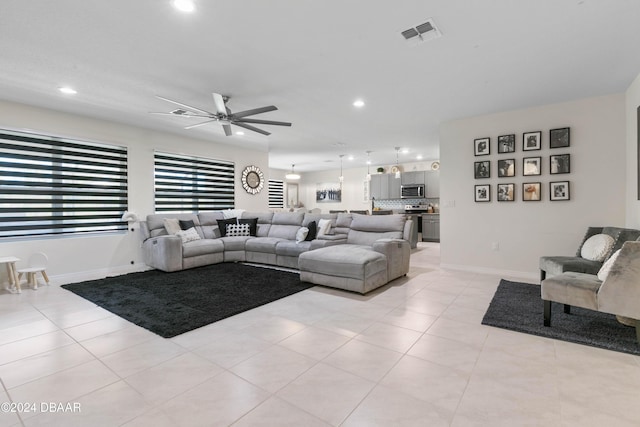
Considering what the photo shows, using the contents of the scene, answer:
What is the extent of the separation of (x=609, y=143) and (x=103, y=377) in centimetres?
592

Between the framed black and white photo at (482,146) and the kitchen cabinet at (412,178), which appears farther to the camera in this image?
the kitchen cabinet at (412,178)

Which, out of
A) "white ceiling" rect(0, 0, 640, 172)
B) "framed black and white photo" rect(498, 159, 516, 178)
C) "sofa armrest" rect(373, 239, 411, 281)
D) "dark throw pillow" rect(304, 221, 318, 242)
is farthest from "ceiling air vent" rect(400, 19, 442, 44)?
"dark throw pillow" rect(304, 221, 318, 242)

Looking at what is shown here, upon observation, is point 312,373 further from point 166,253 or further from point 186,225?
point 186,225

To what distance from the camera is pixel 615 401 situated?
1.61 meters

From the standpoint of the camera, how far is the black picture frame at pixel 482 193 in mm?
4688

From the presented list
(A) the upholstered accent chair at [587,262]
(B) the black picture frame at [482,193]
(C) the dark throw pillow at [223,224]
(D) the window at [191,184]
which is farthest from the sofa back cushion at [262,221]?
(A) the upholstered accent chair at [587,262]

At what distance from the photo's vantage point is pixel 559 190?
13.7ft

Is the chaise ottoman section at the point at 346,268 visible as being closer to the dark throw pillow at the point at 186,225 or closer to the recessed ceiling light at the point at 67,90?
the dark throw pillow at the point at 186,225

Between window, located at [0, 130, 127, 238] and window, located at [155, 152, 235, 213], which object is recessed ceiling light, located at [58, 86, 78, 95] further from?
window, located at [155, 152, 235, 213]

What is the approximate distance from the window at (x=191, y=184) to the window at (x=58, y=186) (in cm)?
69

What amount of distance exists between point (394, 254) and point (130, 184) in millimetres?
4763

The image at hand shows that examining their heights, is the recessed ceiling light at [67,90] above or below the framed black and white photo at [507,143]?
above

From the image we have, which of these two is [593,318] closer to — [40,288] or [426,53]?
[426,53]

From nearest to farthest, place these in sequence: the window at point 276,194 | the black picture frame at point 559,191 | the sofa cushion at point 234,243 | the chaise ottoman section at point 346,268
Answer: the chaise ottoman section at point 346,268, the black picture frame at point 559,191, the sofa cushion at point 234,243, the window at point 276,194
